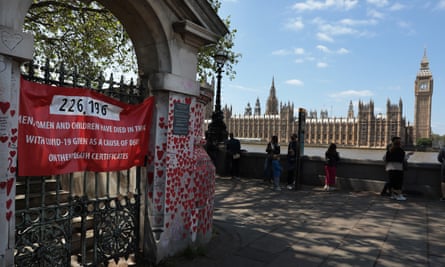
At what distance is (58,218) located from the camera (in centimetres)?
322

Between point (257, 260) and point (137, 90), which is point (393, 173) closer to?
point (257, 260)

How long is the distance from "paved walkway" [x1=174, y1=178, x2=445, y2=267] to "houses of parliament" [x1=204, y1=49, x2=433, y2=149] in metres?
89.4

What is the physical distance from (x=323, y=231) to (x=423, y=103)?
134m

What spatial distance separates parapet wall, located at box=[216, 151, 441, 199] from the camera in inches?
354

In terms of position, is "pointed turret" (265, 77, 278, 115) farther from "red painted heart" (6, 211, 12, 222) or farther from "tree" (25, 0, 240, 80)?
"red painted heart" (6, 211, 12, 222)

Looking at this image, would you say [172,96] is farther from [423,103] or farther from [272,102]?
[423,103]

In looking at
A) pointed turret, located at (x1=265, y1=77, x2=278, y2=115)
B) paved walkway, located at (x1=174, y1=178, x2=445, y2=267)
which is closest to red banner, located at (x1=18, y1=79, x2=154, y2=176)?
paved walkway, located at (x1=174, y1=178, x2=445, y2=267)

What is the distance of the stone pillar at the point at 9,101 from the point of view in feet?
8.38

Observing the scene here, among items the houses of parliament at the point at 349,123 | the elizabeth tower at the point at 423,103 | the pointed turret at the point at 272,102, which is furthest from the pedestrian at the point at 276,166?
the elizabeth tower at the point at 423,103

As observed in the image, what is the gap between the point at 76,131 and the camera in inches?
130

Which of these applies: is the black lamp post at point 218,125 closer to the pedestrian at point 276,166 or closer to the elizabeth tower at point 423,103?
the pedestrian at point 276,166

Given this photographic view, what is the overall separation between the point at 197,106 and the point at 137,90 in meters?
0.91

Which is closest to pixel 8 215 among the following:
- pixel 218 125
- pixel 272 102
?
pixel 218 125

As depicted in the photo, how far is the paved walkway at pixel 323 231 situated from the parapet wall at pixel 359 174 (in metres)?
0.57
